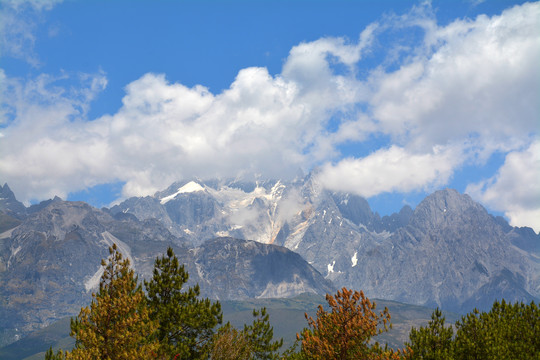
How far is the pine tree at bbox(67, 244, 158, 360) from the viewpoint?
39.2m

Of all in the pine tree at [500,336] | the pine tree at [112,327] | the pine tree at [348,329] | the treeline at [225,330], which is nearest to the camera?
the pine tree at [348,329]

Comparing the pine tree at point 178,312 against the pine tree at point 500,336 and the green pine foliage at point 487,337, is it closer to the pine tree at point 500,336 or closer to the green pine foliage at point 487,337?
the green pine foliage at point 487,337

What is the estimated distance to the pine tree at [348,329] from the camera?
35.4 meters

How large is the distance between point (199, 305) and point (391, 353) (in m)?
27.5

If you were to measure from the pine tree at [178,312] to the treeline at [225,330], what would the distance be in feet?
0.38

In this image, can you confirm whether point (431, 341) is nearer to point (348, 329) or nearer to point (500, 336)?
point (500, 336)

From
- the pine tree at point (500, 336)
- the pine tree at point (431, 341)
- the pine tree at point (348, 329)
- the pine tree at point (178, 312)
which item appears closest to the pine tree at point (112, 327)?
the pine tree at point (178, 312)

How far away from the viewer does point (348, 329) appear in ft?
117

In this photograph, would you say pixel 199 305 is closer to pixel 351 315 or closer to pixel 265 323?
pixel 265 323

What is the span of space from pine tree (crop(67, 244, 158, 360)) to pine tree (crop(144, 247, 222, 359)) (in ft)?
36.0

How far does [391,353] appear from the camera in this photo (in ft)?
116

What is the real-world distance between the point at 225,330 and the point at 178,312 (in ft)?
24.8

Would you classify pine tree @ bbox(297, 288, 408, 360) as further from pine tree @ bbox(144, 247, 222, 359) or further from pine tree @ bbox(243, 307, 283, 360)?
pine tree @ bbox(243, 307, 283, 360)

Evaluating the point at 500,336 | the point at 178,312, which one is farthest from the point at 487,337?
the point at 178,312
